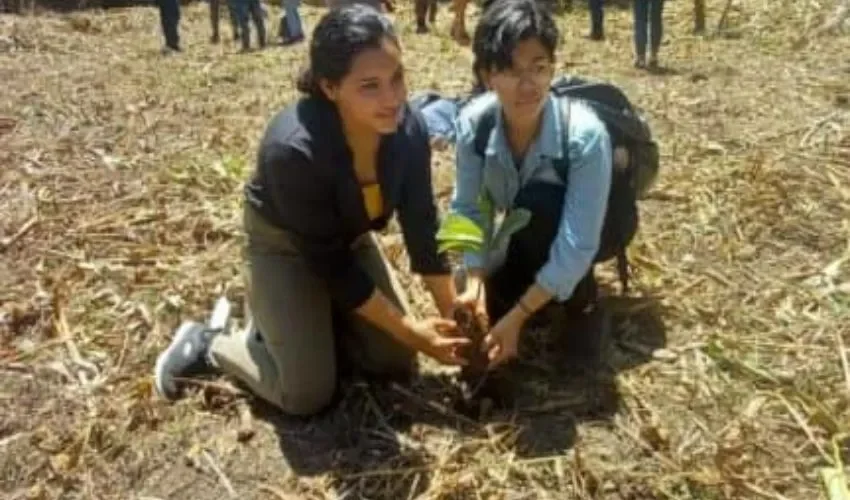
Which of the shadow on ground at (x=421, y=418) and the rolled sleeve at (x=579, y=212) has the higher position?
the rolled sleeve at (x=579, y=212)

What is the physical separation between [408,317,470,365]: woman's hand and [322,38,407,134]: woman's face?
0.50 metres

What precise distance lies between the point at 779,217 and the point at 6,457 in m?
2.68

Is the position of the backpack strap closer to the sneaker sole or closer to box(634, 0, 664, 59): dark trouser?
the sneaker sole

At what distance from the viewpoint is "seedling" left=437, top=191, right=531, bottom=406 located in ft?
9.39

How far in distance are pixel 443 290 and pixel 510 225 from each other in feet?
Result: 0.80

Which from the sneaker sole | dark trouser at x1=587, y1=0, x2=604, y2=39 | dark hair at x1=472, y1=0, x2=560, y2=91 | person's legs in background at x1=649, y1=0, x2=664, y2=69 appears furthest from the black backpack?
dark trouser at x1=587, y1=0, x2=604, y2=39

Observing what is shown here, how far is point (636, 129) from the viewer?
331cm

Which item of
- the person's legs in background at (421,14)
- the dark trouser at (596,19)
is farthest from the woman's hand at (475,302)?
the person's legs in background at (421,14)

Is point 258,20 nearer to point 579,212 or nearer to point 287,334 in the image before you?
point 287,334

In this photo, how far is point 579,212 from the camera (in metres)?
2.88

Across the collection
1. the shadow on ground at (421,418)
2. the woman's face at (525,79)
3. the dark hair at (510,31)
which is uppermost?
the dark hair at (510,31)

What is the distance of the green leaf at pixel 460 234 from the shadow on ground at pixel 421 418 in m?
0.41

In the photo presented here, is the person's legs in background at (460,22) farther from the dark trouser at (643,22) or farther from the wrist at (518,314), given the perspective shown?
the wrist at (518,314)

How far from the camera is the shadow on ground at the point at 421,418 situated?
2.81 meters
